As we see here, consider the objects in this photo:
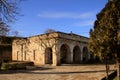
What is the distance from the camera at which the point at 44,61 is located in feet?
114

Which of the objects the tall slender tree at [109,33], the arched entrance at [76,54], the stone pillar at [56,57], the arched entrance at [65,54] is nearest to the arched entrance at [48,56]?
the arched entrance at [65,54]

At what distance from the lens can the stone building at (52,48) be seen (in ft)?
108

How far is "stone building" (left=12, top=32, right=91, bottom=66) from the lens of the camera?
32812 mm

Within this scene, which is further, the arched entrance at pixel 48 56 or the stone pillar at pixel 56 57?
the arched entrance at pixel 48 56

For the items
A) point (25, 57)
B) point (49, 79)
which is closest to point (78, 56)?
point (25, 57)

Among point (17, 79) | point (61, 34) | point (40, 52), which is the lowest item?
point (17, 79)

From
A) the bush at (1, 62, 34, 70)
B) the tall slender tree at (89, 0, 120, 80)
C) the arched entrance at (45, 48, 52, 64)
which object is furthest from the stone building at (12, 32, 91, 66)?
the tall slender tree at (89, 0, 120, 80)

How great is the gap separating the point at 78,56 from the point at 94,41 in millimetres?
24550

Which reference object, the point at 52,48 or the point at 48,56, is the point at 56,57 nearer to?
the point at 52,48

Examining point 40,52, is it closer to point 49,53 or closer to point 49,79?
point 49,53

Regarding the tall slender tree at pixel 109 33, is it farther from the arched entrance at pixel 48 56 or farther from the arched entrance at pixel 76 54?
the arched entrance at pixel 76 54

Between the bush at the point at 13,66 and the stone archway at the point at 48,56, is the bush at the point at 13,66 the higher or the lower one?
the lower one

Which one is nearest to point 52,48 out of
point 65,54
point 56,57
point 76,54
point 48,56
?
point 56,57

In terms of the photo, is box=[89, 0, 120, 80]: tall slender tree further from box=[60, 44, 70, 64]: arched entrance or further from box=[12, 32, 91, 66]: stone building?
box=[60, 44, 70, 64]: arched entrance
